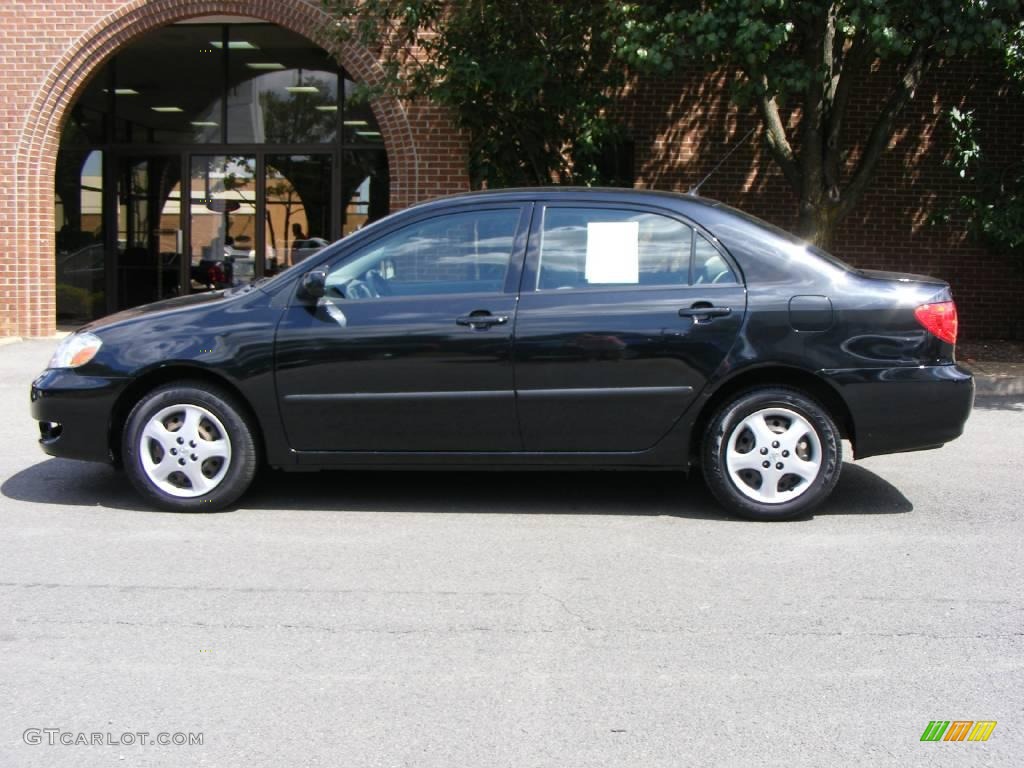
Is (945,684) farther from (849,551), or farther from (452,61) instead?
(452,61)

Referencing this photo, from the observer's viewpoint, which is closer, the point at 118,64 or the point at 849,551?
the point at 849,551

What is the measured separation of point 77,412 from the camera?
6012 millimetres

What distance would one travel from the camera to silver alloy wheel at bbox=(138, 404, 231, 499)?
597cm

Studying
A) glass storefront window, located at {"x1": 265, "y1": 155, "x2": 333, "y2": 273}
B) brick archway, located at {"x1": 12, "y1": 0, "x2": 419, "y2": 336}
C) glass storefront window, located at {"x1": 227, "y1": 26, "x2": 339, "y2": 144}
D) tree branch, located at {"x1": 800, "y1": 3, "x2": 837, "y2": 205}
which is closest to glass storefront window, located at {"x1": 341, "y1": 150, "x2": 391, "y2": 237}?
glass storefront window, located at {"x1": 265, "y1": 155, "x2": 333, "y2": 273}

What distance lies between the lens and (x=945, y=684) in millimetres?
3906

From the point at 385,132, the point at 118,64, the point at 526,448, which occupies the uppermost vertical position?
the point at 118,64

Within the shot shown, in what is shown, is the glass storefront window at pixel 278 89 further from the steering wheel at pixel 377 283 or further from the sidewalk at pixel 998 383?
the steering wheel at pixel 377 283

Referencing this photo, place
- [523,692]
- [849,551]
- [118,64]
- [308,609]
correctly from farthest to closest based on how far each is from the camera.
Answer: [118,64] < [849,551] < [308,609] < [523,692]

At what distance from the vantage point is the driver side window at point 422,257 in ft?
19.7

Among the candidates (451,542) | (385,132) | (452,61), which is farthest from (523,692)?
(385,132)

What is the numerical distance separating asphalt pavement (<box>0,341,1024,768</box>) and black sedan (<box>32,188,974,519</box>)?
38cm

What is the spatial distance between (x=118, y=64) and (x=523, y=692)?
1455cm

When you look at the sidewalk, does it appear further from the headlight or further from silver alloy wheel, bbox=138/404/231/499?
the headlight

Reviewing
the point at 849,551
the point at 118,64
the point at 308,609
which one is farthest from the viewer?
the point at 118,64
